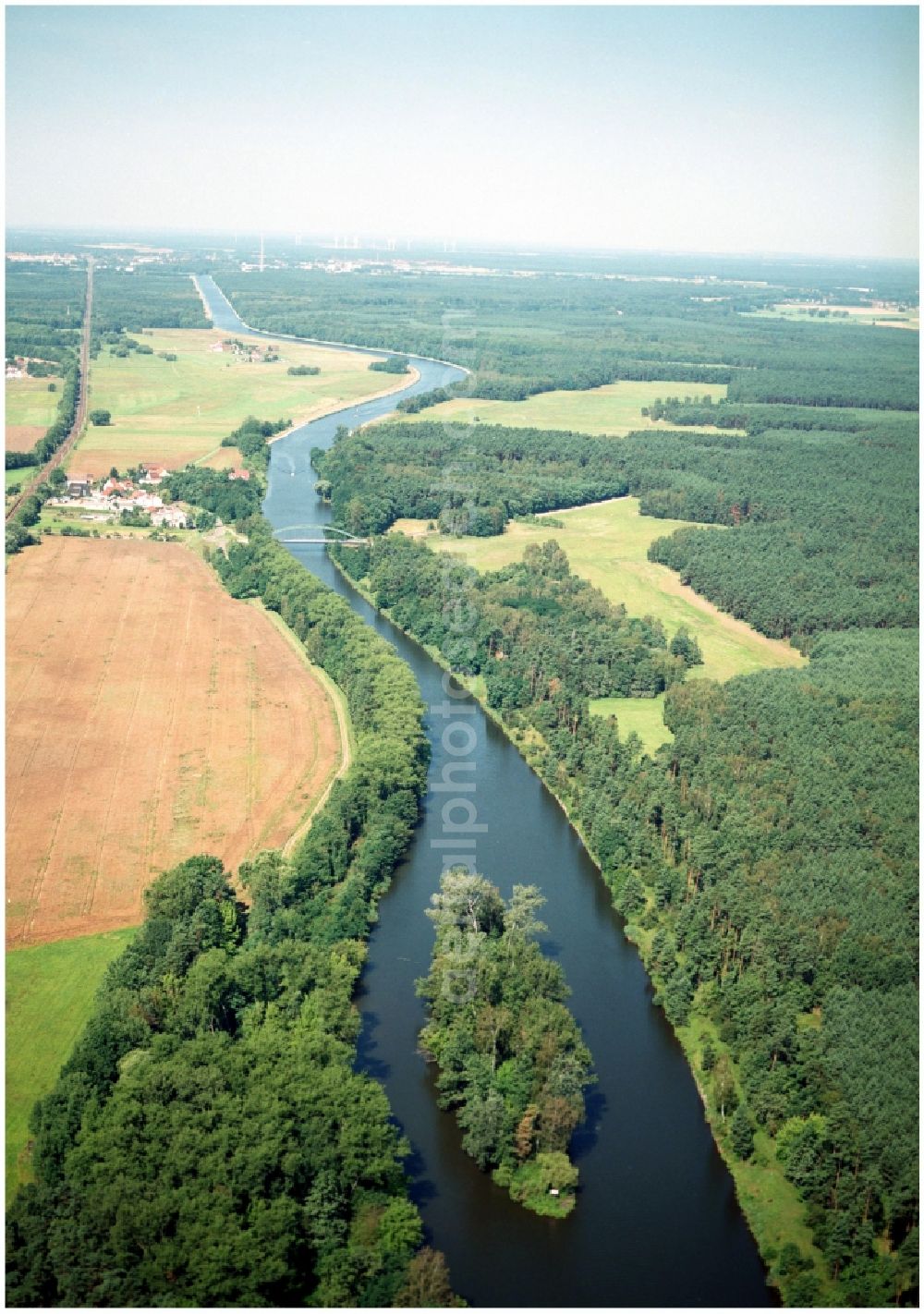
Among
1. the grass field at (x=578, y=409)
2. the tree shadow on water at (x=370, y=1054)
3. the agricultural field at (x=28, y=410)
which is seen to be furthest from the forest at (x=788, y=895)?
the grass field at (x=578, y=409)

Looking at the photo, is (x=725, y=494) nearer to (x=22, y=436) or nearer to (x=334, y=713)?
(x=334, y=713)

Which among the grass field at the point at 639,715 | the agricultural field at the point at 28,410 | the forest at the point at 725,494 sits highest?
the agricultural field at the point at 28,410

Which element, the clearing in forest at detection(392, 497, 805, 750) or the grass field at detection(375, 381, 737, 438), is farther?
the grass field at detection(375, 381, 737, 438)

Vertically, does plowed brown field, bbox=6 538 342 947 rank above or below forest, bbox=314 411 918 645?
below

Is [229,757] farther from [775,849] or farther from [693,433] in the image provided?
[693,433]

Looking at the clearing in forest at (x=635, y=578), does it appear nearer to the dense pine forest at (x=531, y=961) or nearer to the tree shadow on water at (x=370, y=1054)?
the dense pine forest at (x=531, y=961)

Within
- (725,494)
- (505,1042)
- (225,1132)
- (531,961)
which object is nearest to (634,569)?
(725,494)

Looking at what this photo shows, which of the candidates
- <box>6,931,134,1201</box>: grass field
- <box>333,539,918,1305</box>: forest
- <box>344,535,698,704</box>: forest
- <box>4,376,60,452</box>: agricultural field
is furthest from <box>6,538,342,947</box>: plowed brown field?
<box>4,376,60,452</box>: agricultural field

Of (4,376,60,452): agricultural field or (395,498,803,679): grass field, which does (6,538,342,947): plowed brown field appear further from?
(4,376,60,452): agricultural field
